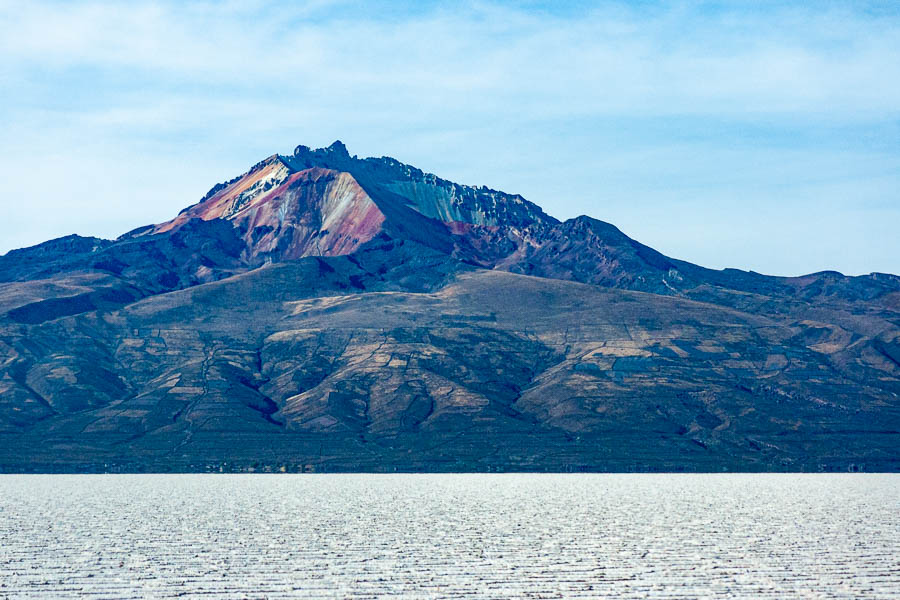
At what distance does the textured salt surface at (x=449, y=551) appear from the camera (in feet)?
224

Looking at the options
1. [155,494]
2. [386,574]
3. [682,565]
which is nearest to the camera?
[386,574]

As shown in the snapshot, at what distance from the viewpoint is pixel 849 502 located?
174375 millimetres

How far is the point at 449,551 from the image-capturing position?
89.2 meters

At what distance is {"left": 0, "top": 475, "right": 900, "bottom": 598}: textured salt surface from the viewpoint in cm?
6838

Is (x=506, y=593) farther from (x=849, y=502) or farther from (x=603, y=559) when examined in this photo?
(x=849, y=502)

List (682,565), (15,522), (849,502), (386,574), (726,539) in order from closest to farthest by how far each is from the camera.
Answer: (386,574) → (682,565) → (726,539) → (15,522) → (849,502)

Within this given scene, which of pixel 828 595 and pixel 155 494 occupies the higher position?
pixel 828 595

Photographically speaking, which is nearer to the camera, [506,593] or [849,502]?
[506,593]

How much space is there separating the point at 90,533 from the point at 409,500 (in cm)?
7326

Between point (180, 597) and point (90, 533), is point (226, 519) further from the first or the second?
point (180, 597)

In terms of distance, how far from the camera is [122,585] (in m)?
69.6

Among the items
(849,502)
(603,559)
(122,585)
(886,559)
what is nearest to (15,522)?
(122,585)

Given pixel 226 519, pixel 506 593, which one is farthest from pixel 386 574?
pixel 226 519

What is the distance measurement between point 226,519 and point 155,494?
75.9 m
